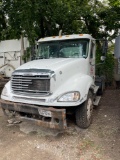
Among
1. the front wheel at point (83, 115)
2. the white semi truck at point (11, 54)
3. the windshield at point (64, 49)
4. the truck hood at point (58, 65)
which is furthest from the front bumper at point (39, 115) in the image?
the white semi truck at point (11, 54)

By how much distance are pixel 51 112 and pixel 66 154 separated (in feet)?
2.76

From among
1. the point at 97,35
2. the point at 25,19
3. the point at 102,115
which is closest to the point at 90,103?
the point at 102,115

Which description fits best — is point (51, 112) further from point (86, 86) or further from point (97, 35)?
point (97, 35)

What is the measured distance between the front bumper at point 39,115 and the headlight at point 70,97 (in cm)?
25

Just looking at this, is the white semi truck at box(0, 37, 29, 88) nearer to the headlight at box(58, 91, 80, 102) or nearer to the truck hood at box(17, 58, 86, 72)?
the truck hood at box(17, 58, 86, 72)

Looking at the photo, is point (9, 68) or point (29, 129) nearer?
point (29, 129)

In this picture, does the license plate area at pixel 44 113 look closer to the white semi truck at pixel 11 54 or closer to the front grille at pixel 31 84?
the front grille at pixel 31 84

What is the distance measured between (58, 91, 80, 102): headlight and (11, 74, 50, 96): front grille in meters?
0.33

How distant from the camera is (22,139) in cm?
402

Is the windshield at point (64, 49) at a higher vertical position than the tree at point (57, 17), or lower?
lower

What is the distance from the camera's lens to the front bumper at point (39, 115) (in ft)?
11.7

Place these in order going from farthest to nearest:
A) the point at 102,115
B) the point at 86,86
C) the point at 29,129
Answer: the point at 102,115
the point at 29,129
the point at 86,86

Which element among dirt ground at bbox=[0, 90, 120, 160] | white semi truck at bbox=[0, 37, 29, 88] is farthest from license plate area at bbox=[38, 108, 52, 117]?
white semi truck at bbox=[0, 37, 29, 88]

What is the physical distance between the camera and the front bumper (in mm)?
3568
